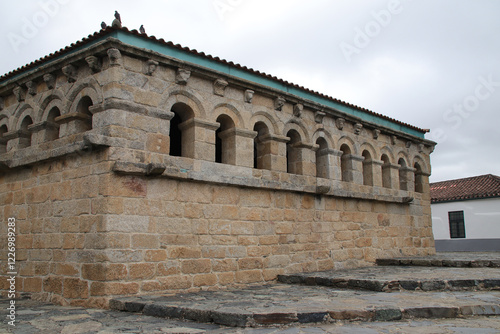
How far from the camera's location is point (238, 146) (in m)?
7.71

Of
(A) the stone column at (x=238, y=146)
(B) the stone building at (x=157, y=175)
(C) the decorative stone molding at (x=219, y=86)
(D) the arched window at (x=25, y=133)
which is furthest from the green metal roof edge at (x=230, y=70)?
(D) the arched window at (x=25, y=133)

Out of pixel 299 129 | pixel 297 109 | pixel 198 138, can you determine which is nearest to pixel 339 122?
pixel 299 129

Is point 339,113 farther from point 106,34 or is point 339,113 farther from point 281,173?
point 106,34

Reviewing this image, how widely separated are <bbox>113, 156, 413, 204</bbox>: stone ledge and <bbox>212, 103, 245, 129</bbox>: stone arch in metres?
0.80

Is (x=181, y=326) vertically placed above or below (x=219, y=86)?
below

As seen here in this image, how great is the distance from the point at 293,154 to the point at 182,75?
124 inches

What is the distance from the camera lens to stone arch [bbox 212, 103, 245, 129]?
7484 mm

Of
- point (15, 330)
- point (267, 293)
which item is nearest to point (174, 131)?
point (267, 293)

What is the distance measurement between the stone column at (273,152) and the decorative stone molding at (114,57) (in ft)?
10.1

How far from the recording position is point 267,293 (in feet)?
20.8

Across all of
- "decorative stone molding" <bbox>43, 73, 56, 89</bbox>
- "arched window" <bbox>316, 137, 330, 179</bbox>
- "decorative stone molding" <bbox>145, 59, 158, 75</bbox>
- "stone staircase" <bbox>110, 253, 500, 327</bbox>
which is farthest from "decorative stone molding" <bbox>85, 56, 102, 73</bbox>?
"arched window" <bbox>316, 137, 330, 179</bbox>

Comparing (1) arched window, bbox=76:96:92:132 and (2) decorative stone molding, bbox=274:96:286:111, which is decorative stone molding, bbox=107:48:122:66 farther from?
(2) decorative stone molding, bbox=274:96:286:111

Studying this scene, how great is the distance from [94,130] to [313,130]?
182 inches

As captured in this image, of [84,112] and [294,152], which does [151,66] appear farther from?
[294,152]
